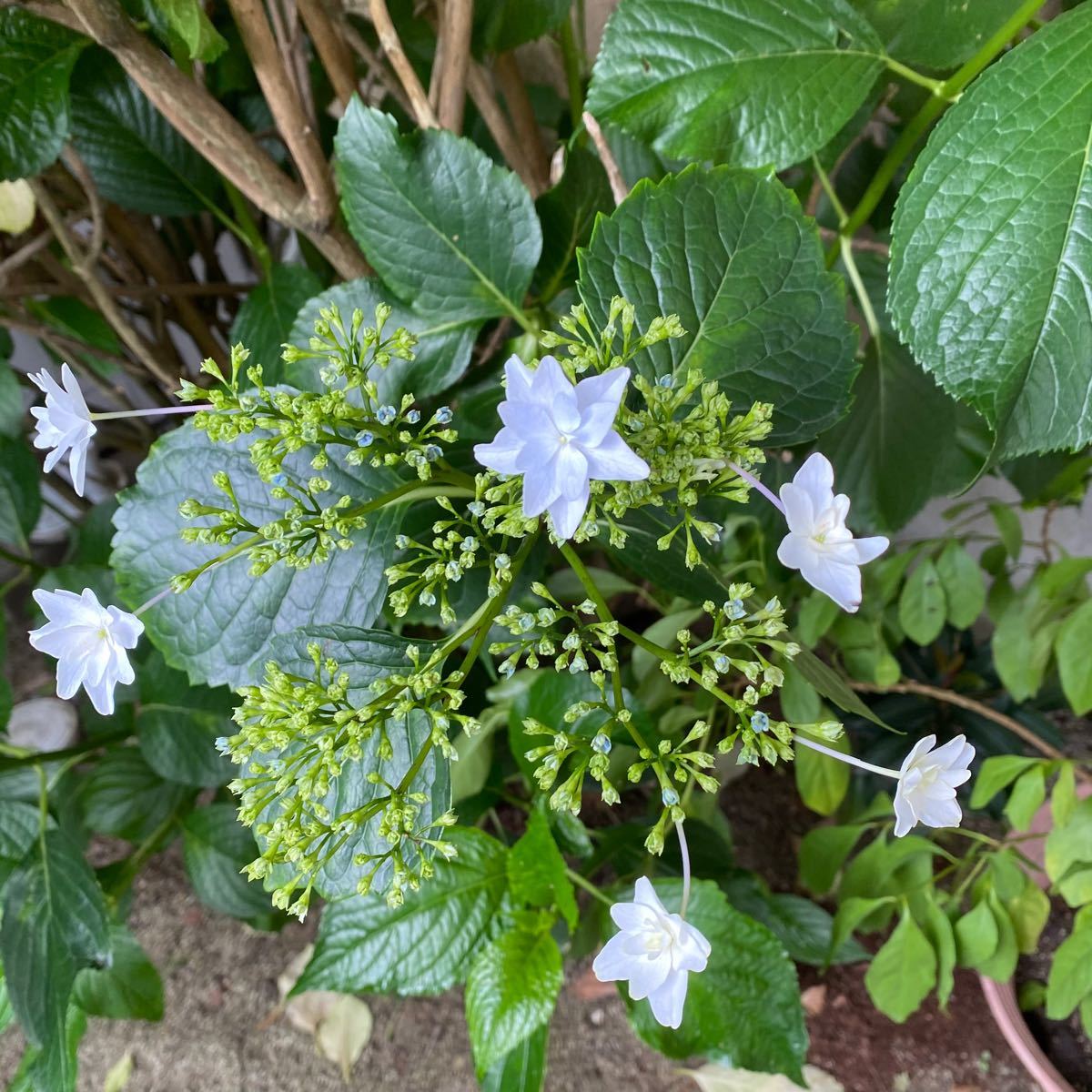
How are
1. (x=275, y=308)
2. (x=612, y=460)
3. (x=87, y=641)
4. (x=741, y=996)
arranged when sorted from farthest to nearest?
(x=275, y=308) → (x=741, y=996) → (x=87, y=641) → (x=612, y=460)

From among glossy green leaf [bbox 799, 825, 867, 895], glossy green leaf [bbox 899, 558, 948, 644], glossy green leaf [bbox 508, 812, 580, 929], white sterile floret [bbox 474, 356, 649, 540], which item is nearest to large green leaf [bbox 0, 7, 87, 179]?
white sterile floret [bbox 474, 356, 649, 540]

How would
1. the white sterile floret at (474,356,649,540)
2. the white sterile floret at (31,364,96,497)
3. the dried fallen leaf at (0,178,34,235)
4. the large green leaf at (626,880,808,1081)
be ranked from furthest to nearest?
the dried fallen leaf at (0,178,34,235), the large green leaf at (626,880,808,1081), the white sterile floret at (31,364,96,497), the white sterile floret at (474,356,649,540)

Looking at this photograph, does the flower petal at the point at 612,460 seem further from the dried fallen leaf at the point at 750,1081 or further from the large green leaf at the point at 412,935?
the dried fallen leaf at the point at 750,1081

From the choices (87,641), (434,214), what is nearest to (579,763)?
(87,641)

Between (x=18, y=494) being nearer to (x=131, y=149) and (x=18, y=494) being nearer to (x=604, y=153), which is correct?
(x=131, y=149)

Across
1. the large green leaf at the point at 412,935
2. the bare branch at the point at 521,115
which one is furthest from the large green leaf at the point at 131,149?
the large green leaf at the point at 412,935

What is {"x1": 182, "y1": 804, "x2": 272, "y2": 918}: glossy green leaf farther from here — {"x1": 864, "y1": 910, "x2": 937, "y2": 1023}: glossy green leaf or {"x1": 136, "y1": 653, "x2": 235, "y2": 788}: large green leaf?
Result: {"x1": 864, "y1": 910, "x2": 937, "y2": 1023}: glossy green leaf
